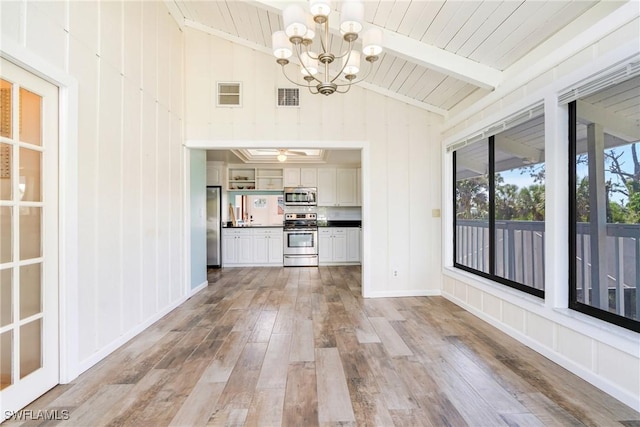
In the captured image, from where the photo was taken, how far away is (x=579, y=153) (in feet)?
7.12

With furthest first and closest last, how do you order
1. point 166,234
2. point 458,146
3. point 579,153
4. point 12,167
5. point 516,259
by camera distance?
point 458,146 < point 166,234 < point 516,259 < point 579,153 < point 12,167

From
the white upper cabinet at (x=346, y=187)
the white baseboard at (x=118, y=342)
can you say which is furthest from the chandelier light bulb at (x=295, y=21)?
the white upper cabinet at (x=346, y=187)

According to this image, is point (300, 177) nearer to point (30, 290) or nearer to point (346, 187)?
point (346, 187)

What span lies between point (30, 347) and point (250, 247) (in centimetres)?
477

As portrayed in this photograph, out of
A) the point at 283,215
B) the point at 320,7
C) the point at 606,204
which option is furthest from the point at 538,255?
the point at 283,215

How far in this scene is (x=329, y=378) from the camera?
1.99 meters

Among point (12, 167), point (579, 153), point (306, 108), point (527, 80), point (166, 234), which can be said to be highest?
point (306, 108)

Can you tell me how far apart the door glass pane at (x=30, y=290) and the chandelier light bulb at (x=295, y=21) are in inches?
87.0

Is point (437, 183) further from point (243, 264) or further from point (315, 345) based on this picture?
point (243, 264)

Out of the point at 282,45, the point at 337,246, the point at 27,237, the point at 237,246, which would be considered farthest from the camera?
the point at 337,246

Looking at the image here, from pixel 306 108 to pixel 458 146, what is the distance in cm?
202

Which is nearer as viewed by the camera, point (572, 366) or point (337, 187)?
point (572, 366)

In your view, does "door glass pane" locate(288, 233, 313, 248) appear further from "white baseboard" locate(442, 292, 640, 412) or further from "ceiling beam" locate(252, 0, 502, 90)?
"ceiling beam" locate(252, 0, 502, 90)

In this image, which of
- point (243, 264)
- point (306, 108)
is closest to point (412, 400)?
point (306, 108)
